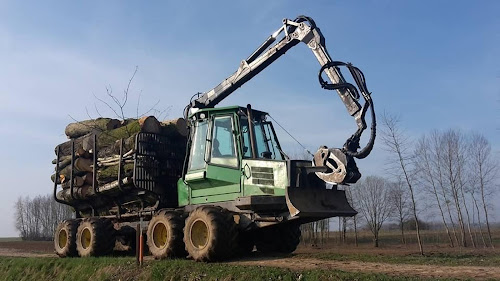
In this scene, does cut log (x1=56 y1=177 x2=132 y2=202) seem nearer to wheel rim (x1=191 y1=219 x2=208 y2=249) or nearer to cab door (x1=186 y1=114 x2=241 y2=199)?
cab door (x1=186 y1=114 x2=241 y2=199)

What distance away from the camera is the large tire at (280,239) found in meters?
12.5

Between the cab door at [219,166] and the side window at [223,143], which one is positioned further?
the side window at [223,143]

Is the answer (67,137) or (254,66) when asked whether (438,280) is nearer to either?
(254,66)

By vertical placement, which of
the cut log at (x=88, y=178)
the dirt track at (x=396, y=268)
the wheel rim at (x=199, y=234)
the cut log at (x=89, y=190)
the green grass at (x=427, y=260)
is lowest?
the green grass at (x=427, y=260)

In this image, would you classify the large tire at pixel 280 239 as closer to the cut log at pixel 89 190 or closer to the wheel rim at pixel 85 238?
the cut log at pixel 89 190

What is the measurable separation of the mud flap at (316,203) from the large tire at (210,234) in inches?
56.3

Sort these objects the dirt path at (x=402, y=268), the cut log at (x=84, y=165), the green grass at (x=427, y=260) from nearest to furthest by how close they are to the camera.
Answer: the dirt path at (x=402, y=268) → the green grass at (x=427, y=260) → the cut log at (x=84, y=165)

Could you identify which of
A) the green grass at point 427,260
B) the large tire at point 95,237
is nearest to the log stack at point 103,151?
the large tire at point 95,237

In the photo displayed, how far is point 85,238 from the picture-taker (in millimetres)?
14383

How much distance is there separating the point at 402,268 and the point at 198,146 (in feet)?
19.1

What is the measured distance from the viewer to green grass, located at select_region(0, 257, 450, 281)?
7.86 meters

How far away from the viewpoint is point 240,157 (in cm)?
1094

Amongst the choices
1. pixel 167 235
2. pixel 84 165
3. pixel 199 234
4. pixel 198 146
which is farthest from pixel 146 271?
pixel 84 165

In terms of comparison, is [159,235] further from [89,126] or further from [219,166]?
[89,126]
